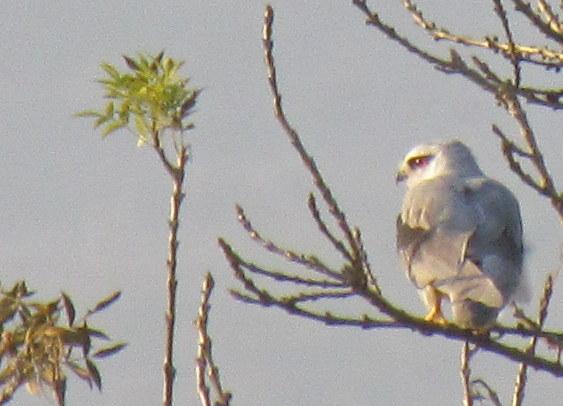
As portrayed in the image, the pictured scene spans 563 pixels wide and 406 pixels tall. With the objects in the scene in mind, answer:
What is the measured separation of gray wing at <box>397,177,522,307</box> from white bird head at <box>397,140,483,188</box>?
56.1 inches

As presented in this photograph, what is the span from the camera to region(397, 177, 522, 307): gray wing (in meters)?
6.39

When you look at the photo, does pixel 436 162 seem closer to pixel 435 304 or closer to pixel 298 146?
pixel 435 304

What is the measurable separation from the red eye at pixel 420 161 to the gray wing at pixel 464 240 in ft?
6.33

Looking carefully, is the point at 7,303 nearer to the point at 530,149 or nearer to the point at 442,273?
the point at 530,149

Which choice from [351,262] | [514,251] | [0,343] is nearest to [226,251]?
[351,262]

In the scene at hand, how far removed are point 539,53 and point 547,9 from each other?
9.2 inches

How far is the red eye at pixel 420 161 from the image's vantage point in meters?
9.55

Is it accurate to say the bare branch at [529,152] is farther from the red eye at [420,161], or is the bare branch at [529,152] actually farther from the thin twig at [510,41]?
the red eye at [420,161]

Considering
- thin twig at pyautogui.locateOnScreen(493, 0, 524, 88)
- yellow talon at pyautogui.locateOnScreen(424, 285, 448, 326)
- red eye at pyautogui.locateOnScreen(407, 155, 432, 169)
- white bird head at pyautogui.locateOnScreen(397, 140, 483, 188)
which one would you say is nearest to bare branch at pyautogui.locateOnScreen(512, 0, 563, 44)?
thin twig at pyautogui.locateOnScreen(493, 0, 524, 88)

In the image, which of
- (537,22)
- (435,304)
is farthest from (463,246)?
(537,22)

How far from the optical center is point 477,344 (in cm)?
Answer: 401

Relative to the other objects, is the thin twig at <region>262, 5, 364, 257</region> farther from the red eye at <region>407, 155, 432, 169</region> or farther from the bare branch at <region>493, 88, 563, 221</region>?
the red eye at <region>407, 155, 432, 169</region>

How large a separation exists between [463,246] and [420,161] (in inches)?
118

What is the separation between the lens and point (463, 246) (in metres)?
6.66
